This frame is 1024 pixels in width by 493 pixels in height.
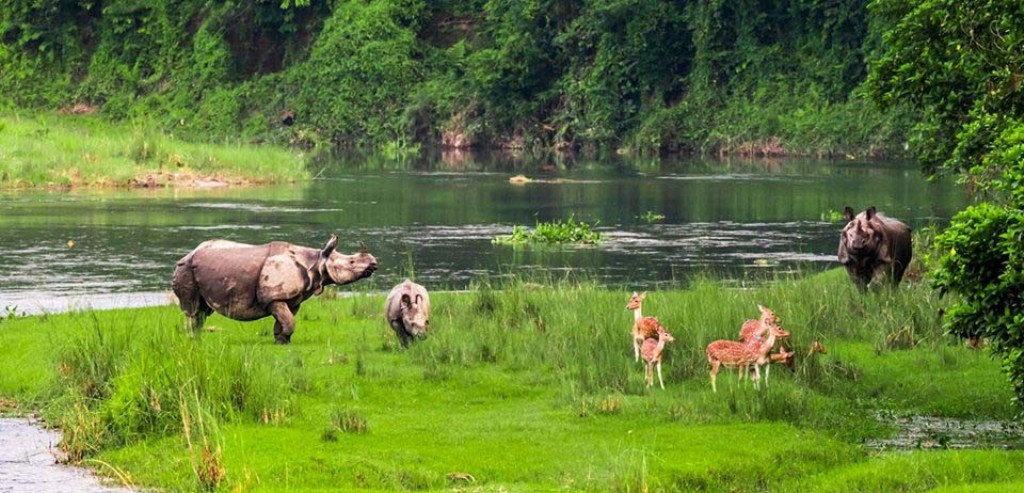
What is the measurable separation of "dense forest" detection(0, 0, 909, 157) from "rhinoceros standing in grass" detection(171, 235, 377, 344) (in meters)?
41.3

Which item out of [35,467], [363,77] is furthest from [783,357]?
[363,77]

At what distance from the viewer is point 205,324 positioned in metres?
21.2

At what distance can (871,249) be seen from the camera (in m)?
22.3

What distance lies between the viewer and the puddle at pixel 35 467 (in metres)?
13.7

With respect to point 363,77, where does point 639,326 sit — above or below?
below

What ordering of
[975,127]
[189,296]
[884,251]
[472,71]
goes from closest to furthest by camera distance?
[975,127] → [189,296] → [884,251] → [472,71]

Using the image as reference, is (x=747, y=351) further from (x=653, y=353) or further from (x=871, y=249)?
(x=871, y=249)

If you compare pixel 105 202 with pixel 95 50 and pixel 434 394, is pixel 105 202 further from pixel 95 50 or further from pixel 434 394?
pixel 95 50

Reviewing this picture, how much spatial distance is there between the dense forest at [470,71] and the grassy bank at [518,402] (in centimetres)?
4096

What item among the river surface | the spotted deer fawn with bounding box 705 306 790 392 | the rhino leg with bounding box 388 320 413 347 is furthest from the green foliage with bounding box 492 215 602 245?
the spotted deer fawn with bounding box 705 306 790 392

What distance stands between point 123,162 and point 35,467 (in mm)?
35730

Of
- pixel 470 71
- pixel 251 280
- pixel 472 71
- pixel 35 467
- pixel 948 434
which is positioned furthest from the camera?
pixel 470 71

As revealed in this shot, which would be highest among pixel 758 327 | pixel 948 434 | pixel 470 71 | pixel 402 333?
pixel 470 71

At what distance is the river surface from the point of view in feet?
94.7
